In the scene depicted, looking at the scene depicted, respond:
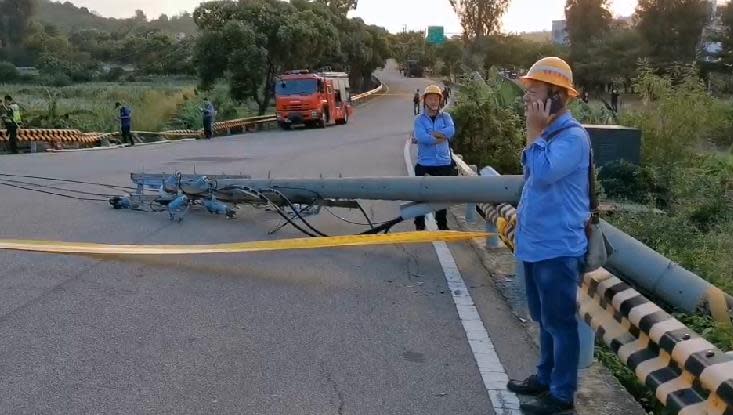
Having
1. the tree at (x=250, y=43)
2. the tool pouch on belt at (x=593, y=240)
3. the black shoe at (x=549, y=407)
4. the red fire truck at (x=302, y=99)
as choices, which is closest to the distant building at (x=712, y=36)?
the tree at (x=250, y=43)

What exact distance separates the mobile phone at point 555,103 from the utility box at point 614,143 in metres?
12.6

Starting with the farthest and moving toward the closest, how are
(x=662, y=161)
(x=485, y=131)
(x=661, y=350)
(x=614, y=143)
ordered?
(x=662, y=161)
(x=485, y=131)
(x=614, y=143)
(x=661, y=350)

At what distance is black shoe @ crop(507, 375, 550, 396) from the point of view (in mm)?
4332

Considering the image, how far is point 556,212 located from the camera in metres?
3.92

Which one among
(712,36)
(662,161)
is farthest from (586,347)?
(712,36)

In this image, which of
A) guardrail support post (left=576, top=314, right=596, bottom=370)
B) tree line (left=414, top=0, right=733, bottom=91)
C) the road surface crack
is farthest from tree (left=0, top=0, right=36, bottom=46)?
guardrail support post (left=576, top=314, right=596, bottom=370)

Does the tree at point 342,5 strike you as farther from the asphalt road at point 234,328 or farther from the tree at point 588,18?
the asphalt road at point 234,328

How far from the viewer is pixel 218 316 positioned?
231 inches

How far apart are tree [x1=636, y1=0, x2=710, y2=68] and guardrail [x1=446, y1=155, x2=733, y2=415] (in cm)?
5937

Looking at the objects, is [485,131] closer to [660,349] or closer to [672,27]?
[660,349]

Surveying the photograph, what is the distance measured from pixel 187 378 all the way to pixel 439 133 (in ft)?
15.7

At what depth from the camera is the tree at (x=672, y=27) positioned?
2329 inches

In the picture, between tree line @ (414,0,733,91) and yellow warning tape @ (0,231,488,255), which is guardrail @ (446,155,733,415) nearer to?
yellow warning tape @ (0,231,488,255)

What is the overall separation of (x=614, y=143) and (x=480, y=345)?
11.8 metres
